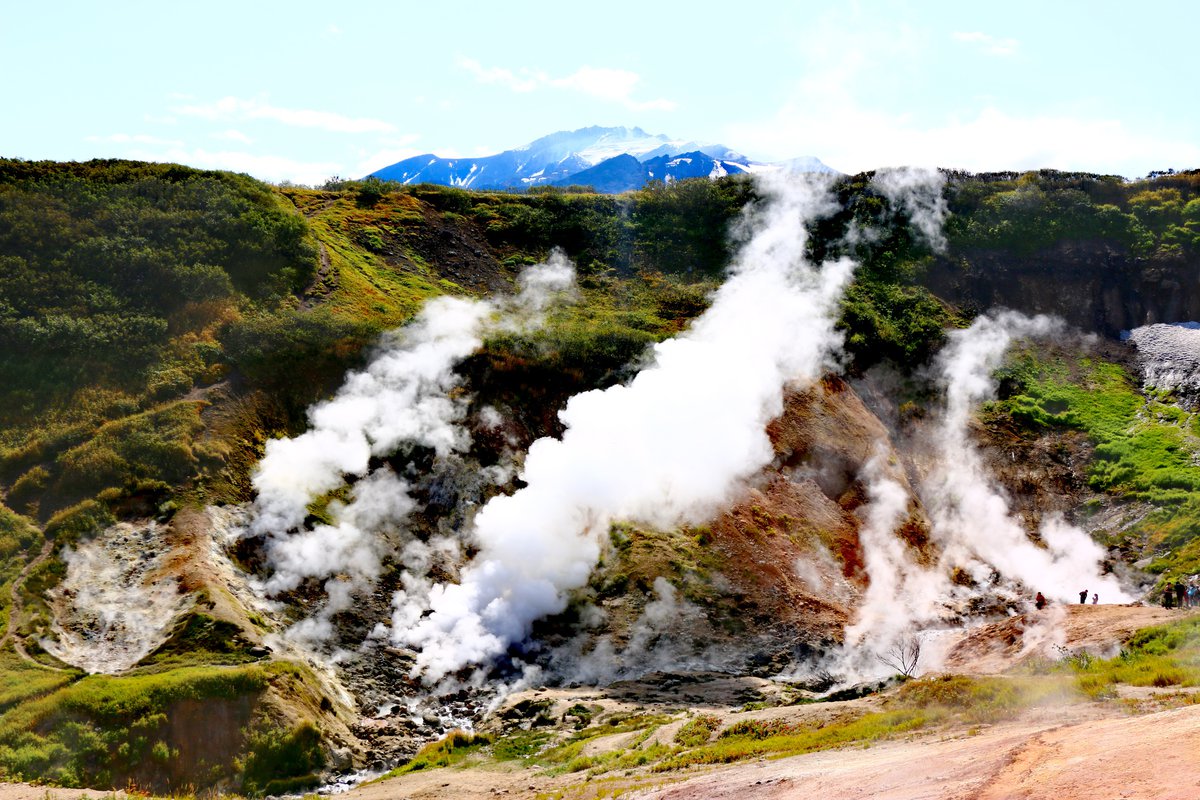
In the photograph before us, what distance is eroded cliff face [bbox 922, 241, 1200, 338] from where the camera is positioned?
47.7m

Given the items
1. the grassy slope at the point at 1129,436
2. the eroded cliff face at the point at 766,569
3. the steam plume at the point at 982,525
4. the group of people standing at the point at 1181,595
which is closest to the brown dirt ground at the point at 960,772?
the eroded cliff face at the point at 766,569

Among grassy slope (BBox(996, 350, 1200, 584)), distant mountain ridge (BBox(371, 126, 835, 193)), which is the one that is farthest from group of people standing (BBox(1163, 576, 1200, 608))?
distant mountain ridge (BBox(371, 126, 835, 193))

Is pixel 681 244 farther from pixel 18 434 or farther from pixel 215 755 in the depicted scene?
pixel 215 755

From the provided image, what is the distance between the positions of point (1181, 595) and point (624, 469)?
18.3 m

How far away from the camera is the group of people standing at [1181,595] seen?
2780 centimetres

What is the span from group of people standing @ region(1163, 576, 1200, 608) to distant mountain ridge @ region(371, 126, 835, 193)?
200 ft

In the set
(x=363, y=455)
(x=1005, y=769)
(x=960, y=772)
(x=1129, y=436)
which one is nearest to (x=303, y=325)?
(x=363, y=455)

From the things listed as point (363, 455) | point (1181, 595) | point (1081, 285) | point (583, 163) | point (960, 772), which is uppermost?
point (583, 163)

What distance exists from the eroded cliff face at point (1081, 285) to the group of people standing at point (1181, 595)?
21.8 metres

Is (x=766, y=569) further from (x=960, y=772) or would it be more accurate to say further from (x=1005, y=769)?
(x=1005, y=769)

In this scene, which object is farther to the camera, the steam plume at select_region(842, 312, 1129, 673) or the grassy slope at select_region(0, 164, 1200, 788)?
the steam plume at select_region(842, 312, 1129, 673)

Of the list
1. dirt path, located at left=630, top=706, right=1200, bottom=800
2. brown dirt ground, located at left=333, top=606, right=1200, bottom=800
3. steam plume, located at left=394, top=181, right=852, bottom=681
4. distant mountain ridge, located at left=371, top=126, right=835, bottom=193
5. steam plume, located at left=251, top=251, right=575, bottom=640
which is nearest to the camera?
dirt path, located at left=630, top=706, right=1200, bottom=800

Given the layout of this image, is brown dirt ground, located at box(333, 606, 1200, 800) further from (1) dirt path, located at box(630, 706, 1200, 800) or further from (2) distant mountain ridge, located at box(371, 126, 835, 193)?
(2) distant mountain ridge, located at box(371, 126, 835, 193)

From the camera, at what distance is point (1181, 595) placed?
28.5m
